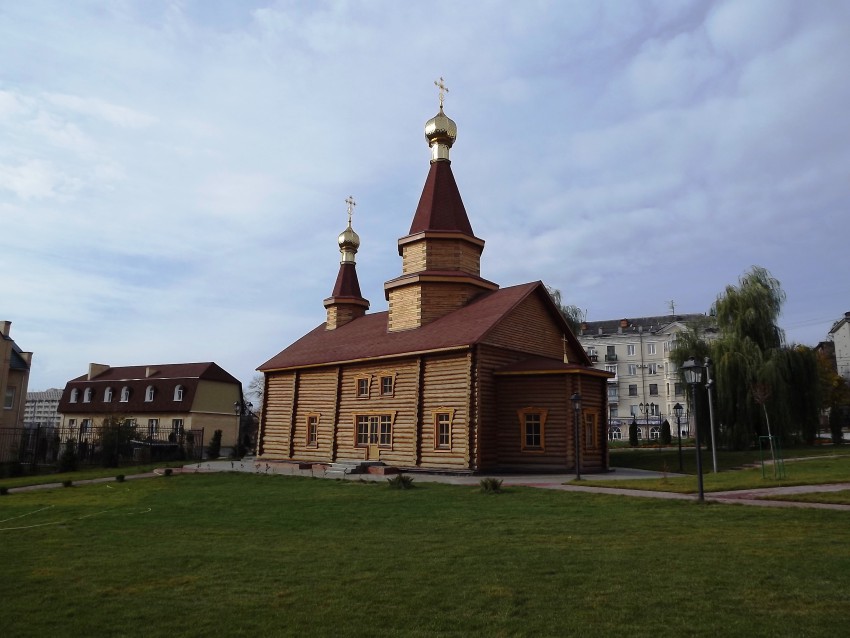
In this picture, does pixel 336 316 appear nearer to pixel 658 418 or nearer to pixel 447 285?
pixel 447 285

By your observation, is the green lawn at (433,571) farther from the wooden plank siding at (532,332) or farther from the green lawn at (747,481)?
the wooden plank siding at (532,332)

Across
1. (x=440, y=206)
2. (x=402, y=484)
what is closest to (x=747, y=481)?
(x=402, y=484)

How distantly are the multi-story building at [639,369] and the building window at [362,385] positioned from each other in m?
45.5

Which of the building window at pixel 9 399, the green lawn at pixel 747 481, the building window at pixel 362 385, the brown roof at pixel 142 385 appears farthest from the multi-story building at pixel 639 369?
the building window at pixel 9 399

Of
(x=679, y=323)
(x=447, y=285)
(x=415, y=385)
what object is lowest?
(x=415, y=385)

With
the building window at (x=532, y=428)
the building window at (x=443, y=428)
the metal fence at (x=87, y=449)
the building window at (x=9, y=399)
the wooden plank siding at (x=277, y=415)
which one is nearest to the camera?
the building window at (x=532, y=428)

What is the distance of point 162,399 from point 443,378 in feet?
98.2

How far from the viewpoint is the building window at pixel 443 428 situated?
2338 cm

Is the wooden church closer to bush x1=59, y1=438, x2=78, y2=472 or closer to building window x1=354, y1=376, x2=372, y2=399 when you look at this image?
building window x1=354, y1=376, x2=372, y2=399

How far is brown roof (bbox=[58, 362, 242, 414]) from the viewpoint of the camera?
46.1 metres

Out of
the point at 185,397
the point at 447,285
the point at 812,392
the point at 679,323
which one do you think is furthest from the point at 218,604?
the point at 679,323

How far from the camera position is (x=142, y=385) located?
4812 centimetres

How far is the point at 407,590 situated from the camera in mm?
6996

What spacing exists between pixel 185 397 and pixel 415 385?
26.7m
